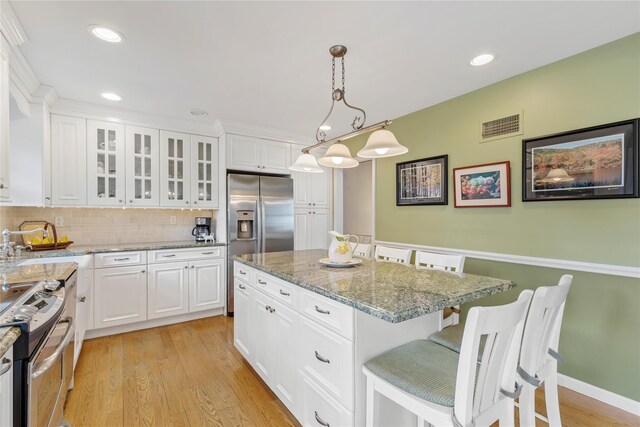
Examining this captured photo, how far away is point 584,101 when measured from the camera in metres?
2.12

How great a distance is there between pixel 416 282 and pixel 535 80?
2.04 metres

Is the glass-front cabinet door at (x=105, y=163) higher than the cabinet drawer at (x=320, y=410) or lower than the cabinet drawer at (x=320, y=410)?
higher

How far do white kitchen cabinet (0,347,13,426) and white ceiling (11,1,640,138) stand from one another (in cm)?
177

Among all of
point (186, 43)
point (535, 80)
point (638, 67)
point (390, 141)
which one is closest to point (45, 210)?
point (186, 43)

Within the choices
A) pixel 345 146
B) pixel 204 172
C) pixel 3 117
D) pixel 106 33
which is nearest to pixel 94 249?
pixel 204 172

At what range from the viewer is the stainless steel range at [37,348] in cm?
107

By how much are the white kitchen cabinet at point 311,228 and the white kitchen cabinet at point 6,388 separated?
3312mm

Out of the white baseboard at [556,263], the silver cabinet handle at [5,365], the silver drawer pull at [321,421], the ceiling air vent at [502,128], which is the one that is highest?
the ceiling air vent at [502,128]

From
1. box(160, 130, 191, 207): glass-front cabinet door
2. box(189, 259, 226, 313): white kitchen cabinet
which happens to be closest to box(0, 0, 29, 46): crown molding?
box(160, 130, 191, 207): glass-front cabinet door

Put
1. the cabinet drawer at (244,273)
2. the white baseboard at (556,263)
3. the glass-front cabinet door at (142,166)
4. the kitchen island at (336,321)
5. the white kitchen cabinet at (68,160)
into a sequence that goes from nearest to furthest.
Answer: the kitchen island at (336,321) → the white baseboard at (556,263) → the cabinet drawer at (244,273) → the white kitchen cabinet at (68,160) → the glass-front cabinet door at (142,166)

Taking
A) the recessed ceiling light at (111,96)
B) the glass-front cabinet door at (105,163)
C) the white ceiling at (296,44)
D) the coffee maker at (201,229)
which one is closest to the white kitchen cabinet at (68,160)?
the glass-front cabinet door at (105,163)

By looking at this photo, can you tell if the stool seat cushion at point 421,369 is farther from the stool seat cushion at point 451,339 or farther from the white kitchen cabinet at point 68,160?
A: the white kitchen cabinet at point 68,160

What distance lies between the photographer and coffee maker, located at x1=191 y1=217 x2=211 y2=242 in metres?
3.83

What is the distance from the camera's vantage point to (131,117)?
3.33 metres
